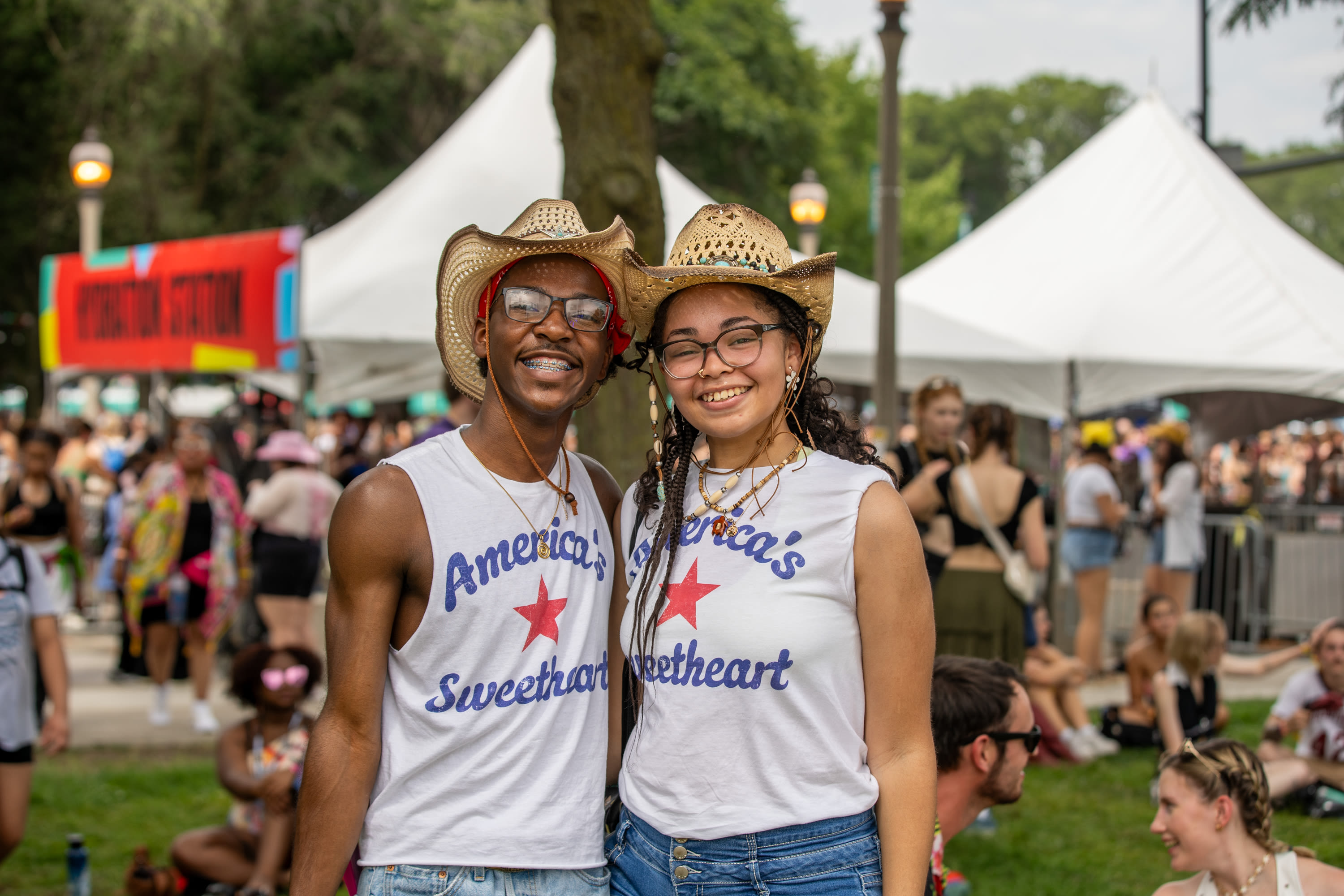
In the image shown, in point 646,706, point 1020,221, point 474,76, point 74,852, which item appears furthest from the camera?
point 474,76

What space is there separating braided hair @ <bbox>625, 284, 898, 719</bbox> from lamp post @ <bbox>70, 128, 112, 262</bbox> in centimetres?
1035

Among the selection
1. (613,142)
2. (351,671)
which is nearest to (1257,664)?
(613,142)

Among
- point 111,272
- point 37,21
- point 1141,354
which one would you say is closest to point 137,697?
point 111,272

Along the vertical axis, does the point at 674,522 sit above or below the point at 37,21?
below

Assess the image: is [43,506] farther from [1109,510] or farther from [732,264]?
[732,264]

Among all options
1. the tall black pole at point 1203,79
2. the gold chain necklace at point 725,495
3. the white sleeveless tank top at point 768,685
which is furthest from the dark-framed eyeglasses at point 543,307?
the tall black pole at point 1203,79

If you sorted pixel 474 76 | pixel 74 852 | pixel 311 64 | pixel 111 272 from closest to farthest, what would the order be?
pixel 74 852 → pixel 111 272 → pixel 474 76 → pixel 311 64

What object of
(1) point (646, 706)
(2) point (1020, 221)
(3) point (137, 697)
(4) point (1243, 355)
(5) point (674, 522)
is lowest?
(3) point (137, 697)

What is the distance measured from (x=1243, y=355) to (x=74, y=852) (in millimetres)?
8670

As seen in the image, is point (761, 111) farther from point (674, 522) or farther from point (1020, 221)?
point (674, 522)

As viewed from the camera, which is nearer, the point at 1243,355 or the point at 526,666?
the point at 526,666

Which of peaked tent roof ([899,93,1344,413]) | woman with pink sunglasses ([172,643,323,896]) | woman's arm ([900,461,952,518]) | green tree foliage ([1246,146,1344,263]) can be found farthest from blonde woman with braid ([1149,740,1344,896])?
green tree foliage ([1246,146,1344,263])

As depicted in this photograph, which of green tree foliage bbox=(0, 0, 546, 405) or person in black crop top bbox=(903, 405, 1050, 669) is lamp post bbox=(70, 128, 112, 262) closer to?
person in black crop top bbox=(903, 405, 1050, 669)

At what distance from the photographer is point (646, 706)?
2.24m
